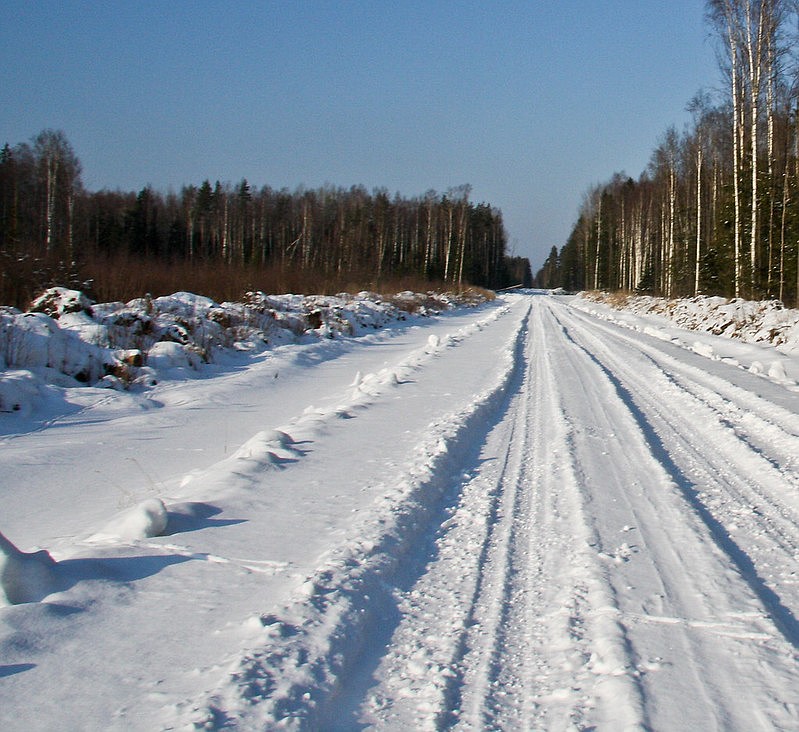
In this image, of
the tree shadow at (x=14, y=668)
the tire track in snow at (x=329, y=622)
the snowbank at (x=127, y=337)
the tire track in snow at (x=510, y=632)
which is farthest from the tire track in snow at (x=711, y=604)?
the snowbank at (x=127, y=337)

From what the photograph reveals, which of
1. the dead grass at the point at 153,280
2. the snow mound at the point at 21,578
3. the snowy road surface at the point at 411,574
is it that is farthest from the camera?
the dead grass at the point at 153,280

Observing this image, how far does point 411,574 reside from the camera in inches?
126

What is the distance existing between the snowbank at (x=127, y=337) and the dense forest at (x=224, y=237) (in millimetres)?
1644

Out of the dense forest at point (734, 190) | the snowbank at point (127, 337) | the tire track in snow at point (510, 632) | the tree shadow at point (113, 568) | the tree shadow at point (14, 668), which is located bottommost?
the tire track in snow at point (510, 632)

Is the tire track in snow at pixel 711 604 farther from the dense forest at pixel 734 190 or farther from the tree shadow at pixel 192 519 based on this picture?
the dense forest at pixel 734 190

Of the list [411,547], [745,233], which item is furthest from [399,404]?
[745,233]

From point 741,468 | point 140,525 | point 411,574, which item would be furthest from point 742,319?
point 140,525

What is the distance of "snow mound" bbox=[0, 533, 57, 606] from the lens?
255 cm

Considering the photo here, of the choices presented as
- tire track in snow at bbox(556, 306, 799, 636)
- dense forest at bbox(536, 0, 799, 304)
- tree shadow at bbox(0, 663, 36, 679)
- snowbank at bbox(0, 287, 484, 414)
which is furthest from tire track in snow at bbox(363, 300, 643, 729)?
dense forest at bbox(536, 0, 799, 304)

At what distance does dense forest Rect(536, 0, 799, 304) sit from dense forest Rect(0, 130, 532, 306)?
47.4ft

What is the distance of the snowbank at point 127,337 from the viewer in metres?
7.92

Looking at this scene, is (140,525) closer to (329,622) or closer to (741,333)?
(329,622)

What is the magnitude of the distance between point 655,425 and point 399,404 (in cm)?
277

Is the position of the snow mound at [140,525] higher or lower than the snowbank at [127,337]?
lower
